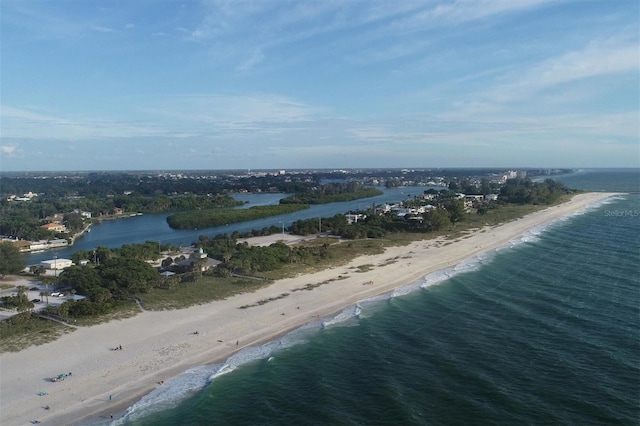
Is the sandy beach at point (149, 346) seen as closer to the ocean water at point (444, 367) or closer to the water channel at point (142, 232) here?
Result: the ocean water at point (444, 367)

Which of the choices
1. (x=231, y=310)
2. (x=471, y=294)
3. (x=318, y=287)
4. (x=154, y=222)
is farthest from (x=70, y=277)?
(x=154, y=222)

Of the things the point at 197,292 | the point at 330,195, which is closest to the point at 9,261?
the point at 197,292

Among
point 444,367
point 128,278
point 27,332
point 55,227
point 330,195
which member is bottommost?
point 444,367

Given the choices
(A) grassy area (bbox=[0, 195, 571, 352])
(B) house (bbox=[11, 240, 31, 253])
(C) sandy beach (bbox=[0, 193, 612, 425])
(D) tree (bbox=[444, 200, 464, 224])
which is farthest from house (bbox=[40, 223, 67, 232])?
(D) tree (bbox=[444, 200, 464, 224])

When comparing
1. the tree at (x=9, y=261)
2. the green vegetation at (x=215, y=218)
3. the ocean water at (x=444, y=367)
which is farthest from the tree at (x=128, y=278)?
the green vegetation at (x=215, y=218)

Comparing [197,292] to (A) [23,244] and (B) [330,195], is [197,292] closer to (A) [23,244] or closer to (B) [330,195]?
(A) [23,244]

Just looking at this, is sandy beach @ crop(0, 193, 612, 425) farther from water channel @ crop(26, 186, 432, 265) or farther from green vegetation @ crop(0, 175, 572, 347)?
water channel @ crop(26, 186, 432, 265)
